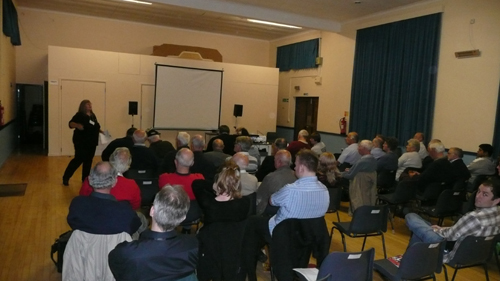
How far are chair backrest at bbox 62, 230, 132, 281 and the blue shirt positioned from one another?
1213 millimetres

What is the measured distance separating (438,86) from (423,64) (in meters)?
0.64

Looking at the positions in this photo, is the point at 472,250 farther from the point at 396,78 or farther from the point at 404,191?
the point at 396,78

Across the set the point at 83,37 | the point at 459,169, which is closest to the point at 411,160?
the point at 459,169

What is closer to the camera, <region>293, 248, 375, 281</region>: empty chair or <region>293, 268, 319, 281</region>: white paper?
<region>293, 248, 375, 281</region>: empty chair

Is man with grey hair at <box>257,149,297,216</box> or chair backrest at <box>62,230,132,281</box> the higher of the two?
man with grey hair at <box>257,149,297,216</box>

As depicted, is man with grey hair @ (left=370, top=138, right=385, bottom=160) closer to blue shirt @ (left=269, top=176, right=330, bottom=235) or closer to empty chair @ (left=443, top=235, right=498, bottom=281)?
empty chair @ (left=443, top=235, right=498, bottom=281)

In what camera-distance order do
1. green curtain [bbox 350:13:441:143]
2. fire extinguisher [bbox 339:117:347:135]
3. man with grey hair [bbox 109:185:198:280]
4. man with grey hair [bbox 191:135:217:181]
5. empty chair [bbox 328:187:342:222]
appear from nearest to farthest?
man with grey hair [bbox 109:185:198:280] < empty chair [bbox 328:187:342:222] < man with grey hair [bbox 191:135:217:181] < green curtain [bbox 350:13:441:143] < fire extinguisher [bbox 339:117:347:135]

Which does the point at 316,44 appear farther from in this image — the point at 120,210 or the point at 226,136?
the point at 120,210

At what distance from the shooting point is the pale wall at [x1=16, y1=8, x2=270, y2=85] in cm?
1119

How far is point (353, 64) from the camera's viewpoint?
1072cm

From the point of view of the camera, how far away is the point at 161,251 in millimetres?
1871

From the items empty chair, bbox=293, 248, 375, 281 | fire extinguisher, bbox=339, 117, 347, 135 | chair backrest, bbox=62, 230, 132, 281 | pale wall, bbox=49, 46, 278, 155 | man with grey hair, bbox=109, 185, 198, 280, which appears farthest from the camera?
fire extinguisher, bbox=339, 117, 347, 135

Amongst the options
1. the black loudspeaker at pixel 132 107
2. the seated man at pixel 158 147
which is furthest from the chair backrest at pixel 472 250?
the black loudspeaker at pixel 132 107


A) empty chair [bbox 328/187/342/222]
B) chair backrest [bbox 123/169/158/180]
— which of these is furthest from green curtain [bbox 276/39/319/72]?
chair backrest [bbox 123/169/158/180]
